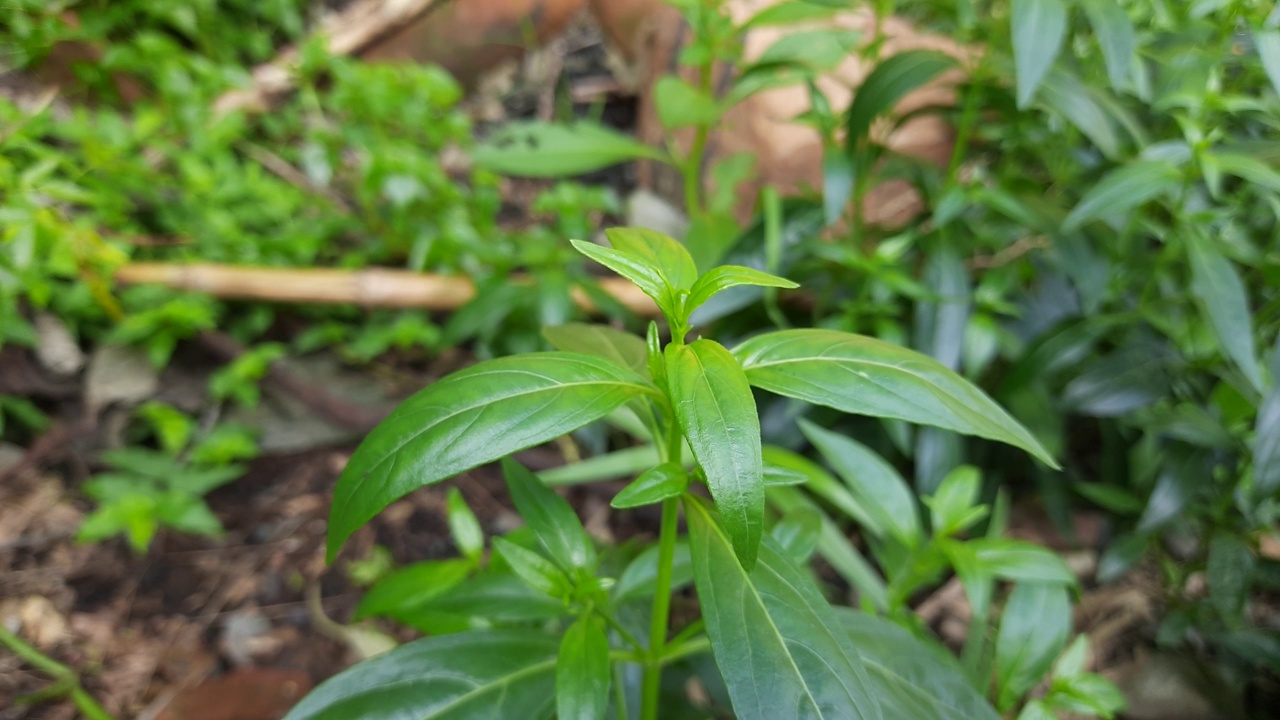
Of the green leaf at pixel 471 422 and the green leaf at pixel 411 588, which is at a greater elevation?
the green leaf at pixel 471 422

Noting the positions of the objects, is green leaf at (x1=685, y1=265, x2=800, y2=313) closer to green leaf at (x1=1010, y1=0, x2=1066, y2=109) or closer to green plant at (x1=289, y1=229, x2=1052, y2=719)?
green plant at (x1=289, y1=229, x2=1052, y2=719)

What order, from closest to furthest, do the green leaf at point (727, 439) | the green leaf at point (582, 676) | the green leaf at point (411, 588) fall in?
the green leaf at point (727, 439) → the green leaf at point (582, 676) → the green leaf at point (411, 588)

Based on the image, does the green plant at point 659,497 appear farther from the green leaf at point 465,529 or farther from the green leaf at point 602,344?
the green leaf at point 465,529

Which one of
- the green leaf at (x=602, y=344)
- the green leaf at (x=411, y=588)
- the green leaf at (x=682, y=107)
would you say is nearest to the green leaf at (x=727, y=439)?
the green leaf at (x=602, y=344)

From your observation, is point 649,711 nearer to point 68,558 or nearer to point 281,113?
point 68,558

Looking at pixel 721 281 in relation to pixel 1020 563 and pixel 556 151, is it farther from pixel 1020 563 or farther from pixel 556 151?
pixel 556 151

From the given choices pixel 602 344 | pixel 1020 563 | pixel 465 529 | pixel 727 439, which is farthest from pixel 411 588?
pixel 1020 563

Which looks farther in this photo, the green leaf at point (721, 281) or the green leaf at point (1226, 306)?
the green leaf at point (1226, 306)
